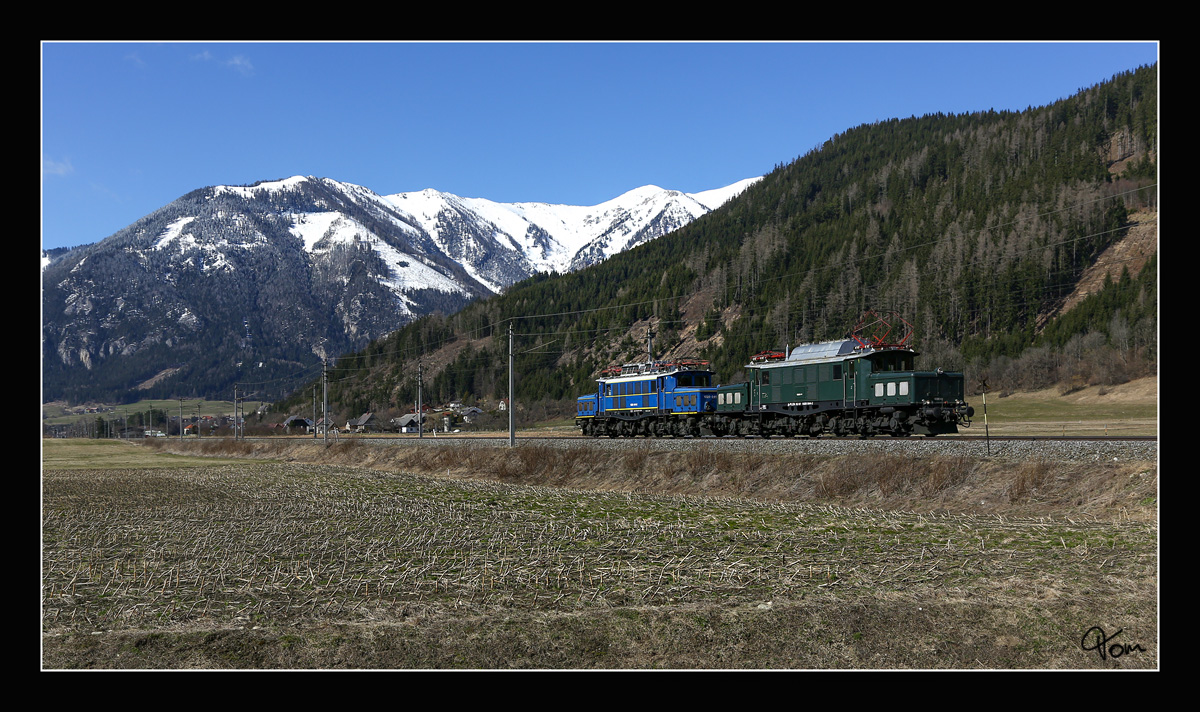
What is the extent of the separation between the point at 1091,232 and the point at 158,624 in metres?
160

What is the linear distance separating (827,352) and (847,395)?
282 centimetres

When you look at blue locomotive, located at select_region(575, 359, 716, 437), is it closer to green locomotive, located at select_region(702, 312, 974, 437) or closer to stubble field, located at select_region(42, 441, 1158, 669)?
green locomotive, located at select_region(702, 312, 974, 437)

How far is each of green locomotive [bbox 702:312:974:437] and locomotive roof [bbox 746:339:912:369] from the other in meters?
0.05

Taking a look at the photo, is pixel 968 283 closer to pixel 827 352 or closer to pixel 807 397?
pixel 827 352

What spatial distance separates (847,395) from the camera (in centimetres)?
4219

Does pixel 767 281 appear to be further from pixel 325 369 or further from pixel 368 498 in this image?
pixel 368 498

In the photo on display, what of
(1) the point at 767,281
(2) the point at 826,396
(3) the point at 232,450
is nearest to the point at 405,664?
(2) the point at 826,396
